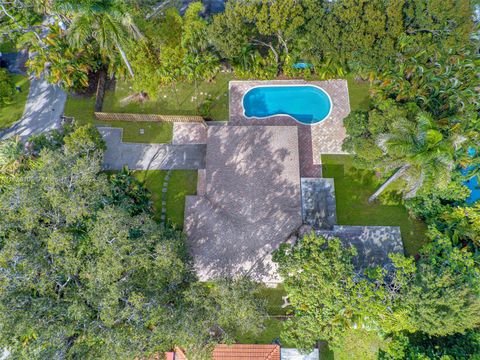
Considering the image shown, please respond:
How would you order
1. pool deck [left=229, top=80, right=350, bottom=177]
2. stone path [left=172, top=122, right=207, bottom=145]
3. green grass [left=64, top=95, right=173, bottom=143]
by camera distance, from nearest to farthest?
pool deck [left=229, top=80, right=350, bottom=177]
stone path [left=172, top=122, right=207, bottom=145]
green grass [left=64, top=95, right=173, bottom=143]

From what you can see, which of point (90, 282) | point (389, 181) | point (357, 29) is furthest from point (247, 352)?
point (357, 29)

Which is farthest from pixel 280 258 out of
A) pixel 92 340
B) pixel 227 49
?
pixel 227 49

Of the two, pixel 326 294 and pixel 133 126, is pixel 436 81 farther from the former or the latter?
pixel 133 126

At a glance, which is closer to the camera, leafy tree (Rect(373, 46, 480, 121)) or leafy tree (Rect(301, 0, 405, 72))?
leafy tree (Rect(373, 46, 480, 121))

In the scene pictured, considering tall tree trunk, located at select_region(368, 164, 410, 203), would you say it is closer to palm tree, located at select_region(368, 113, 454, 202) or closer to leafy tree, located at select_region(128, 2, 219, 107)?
palm tree, located at select_region(368, 113, 454, 202)

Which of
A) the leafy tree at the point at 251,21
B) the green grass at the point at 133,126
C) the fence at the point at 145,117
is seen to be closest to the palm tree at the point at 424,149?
the leafy tree at the point at 251,21

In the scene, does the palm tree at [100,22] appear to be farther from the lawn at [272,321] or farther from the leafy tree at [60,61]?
the lawn at [272,321]

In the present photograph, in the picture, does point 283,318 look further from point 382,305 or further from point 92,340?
point 92,340

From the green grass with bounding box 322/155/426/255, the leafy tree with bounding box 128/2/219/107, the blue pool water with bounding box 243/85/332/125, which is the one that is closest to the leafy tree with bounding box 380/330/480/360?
the green grass with bounding box 322/155/426/255
